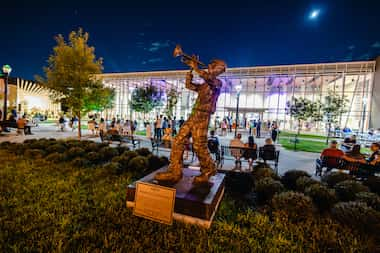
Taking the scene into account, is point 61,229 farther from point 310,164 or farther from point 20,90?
point 20,90

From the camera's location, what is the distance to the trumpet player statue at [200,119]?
316 cm

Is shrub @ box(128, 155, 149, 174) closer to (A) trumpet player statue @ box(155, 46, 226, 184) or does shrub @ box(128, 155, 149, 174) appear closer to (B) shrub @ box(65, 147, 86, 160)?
(A) trumpet player statue @ box(155, 46, 226, 184)

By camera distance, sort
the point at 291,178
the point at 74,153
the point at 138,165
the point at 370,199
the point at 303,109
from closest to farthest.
Result: 1. the point at 370,199
2. the point at 291,178
3. the point at 138,165
4. the point at 74,153
5. the point at 303,109

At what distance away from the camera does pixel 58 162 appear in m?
5.78

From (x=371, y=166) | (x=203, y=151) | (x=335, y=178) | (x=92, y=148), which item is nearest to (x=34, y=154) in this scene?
(x=92, y=148)

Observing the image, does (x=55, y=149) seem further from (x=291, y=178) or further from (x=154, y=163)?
(x=291, y=178)

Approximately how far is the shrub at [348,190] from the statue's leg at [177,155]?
3.41 meters

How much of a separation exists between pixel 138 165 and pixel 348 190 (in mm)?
4988

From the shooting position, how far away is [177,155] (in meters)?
3.43

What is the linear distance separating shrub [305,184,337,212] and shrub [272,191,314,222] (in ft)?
1.57

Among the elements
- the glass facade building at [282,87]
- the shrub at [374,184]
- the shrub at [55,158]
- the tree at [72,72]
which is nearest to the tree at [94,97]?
the tree at [72,72]

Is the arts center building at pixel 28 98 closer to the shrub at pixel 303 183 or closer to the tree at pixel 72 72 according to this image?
the tree at pixel 72 72

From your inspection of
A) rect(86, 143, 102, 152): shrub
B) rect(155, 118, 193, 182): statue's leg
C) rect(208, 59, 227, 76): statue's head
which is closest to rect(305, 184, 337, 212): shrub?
rect(155, 118, 193, 182): statue's leg

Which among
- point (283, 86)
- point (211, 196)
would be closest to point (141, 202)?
point (211, 196)
